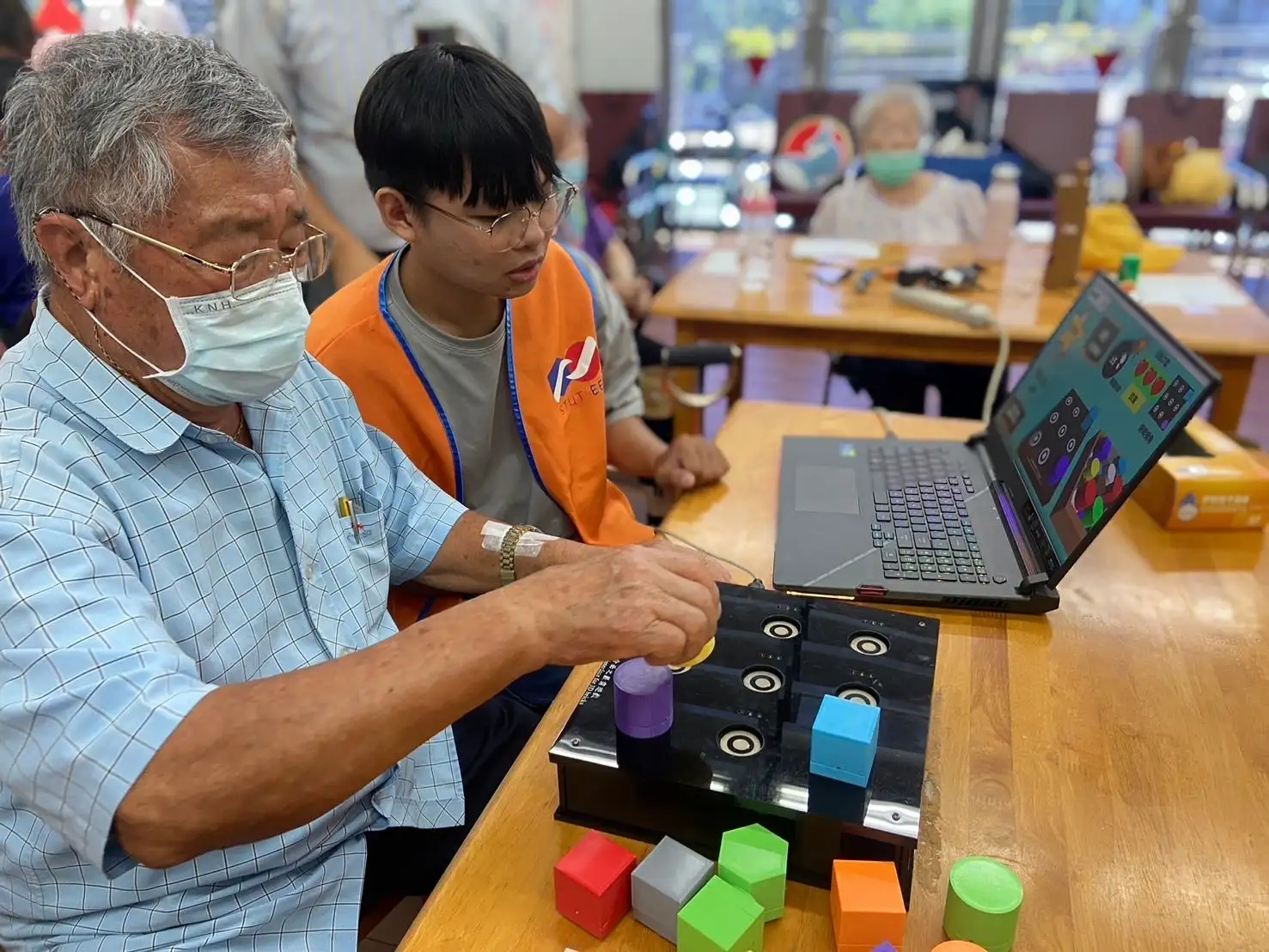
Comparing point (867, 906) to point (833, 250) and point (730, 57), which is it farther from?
point (730, 57)

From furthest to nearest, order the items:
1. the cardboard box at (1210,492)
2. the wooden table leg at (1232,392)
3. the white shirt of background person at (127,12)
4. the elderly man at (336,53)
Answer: the white shirt of background person at (127,12) → the elderly man at (336,53) → the wooden table leg at (1232,392) → the cardboard box at (1210,492)

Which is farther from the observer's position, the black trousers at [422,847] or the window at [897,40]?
the window at [897,40]

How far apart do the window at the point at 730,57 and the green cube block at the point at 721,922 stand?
5.95 m

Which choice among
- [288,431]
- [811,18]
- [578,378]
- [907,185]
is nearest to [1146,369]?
[578,378]

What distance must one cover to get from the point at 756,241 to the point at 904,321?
2.96 feet

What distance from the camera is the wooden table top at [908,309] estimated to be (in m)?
2.17

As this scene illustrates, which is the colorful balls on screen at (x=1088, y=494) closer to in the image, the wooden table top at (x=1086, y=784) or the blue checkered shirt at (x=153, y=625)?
the wooden table top at (x=1086, y=784)

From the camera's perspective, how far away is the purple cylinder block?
2.64 feet

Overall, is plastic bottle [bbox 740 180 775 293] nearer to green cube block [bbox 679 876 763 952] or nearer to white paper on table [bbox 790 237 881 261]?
white paper on table [bbox 790 237 881 261]

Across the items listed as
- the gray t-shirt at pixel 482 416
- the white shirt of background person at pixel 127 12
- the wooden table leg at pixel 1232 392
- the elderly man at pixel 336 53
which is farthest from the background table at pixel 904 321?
the white shirt of background person at pixel 127 12

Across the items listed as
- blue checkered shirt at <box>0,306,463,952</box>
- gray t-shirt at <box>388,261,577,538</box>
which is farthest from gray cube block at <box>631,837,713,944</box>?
gray t-shirt at <box>388,261,577,538</box>

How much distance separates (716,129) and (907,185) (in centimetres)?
337

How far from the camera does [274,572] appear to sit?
0.95 meters

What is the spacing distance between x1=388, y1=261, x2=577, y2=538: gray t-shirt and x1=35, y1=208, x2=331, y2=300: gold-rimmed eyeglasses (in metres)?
0.30
